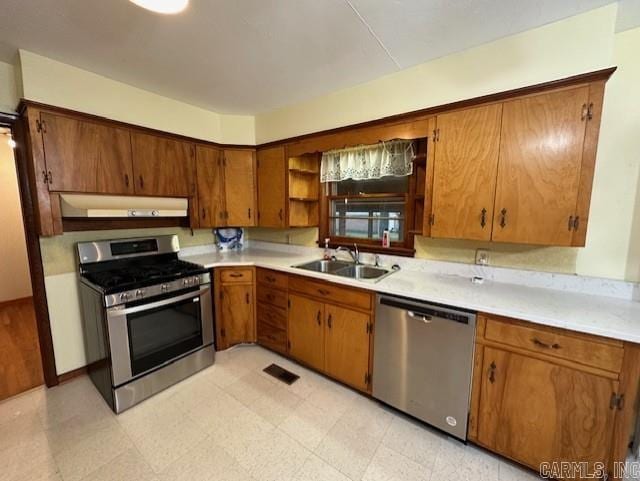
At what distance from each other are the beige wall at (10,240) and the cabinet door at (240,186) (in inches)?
127

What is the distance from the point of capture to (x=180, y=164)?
8.69 ft

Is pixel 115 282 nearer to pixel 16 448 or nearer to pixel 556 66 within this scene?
pixel 16 448

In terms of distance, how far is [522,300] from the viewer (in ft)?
5.18

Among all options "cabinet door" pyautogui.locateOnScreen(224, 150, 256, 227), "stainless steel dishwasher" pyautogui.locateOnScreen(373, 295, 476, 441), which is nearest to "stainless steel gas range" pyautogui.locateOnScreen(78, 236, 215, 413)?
"cabinet door" pyautogui.locateOnScreen(224, 150, 256, 227)

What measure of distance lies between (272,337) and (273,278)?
64cm

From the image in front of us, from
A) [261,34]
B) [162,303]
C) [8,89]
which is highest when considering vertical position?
[261,34]

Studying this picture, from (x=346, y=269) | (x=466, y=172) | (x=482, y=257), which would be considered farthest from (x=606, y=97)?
(x=346, y=269)

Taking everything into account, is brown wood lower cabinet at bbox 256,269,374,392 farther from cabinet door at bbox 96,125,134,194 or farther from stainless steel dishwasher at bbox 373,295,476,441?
cabinet door at bbox 96,125,134,194

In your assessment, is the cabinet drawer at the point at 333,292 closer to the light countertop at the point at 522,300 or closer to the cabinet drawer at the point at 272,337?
the light countertop at the point at 522,300

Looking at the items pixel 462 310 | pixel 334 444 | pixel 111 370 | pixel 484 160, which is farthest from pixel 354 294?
pixel 111 370

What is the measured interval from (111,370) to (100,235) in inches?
48.6

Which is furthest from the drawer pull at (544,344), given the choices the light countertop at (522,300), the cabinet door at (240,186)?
the cabinet door at (240,186)

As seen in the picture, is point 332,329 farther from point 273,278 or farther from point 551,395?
point 551,395

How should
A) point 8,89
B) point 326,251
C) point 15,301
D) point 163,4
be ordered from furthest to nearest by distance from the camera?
point 15,301
point 326,251
point 8,89
point 163,4
